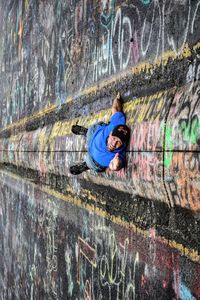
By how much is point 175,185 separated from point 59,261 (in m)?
4.35

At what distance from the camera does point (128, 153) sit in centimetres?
467

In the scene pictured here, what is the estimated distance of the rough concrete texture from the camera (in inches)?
149

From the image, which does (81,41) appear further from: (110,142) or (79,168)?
(110,142)

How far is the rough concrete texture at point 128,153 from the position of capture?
3783 mm

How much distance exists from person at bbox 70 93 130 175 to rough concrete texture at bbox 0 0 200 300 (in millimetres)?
97

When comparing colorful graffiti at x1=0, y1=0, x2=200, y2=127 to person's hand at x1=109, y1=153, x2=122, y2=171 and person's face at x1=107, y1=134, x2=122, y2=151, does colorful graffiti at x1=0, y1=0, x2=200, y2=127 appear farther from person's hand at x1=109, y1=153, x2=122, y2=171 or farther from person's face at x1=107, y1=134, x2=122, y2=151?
person's hand at x1=109, y1=153, x2=122, y2=171

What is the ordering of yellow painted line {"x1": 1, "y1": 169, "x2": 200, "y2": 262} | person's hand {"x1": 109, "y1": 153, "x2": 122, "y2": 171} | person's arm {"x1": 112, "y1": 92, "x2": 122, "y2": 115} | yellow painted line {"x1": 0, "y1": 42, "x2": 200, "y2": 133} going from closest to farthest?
yellow painted line {"x1": 1, "y1": 169, "x2": 200, "y2": 262} → yellow painted line {"x1": 0, "y1": 42, "x2": 200, "y2": 133} → person's hand {"x1": 109, "y1": 153, "x2": 122, "y2": 171} → person's arm {"x1": 112, "y1": 92, "x2": 122, "y2": 115}

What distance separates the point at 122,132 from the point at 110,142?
15cm

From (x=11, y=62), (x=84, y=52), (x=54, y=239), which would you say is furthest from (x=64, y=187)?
(x=11, y=62)

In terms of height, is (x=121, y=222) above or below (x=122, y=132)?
below

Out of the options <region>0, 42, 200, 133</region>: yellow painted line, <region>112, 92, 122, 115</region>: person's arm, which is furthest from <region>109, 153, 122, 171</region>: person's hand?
<region>0, 42, 200, 133</region>: yellow painted line

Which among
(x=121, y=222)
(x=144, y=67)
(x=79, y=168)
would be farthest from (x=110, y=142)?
(x=79, y=168)

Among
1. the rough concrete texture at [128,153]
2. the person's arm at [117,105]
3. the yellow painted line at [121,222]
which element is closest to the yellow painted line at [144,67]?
the rough concrete texture at [128,153]

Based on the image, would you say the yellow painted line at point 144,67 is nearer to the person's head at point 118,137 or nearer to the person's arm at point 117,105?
the person's arm at point 117,105
